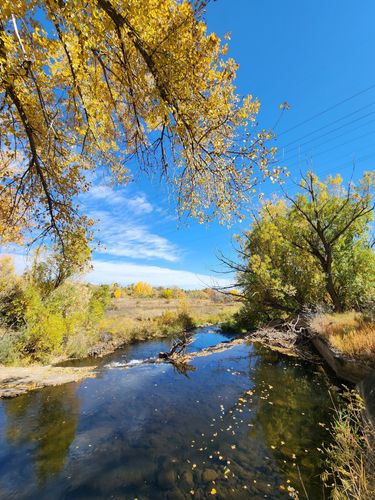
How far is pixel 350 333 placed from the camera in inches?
419

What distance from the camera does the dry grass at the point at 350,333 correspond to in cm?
920

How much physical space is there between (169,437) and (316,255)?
52.0 feet

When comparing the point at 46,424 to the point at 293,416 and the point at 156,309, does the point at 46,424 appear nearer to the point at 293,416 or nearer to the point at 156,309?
the point at 293,416

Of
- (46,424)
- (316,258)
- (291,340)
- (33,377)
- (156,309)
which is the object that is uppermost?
(316,258)

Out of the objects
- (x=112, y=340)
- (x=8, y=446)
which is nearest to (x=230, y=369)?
(x=8, y=446)

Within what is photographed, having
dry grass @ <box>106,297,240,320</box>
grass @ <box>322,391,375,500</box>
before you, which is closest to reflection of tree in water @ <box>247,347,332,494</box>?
grass @ <box>322,391,375,500</box>

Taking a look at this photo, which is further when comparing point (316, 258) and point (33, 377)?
point (316, 258)

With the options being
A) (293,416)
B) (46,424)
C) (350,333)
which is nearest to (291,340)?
(350,333)

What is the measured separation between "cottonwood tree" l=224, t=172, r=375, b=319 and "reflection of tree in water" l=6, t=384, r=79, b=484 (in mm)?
14080

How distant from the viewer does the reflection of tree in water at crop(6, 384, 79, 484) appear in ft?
20.7

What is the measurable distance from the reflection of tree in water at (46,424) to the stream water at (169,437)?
3 centimetres

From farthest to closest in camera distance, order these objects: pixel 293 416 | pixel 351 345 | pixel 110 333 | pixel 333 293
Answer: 1. pixel 110 333
2. pixel 333 293
3. pixel 351 345
4. pixel 293 416

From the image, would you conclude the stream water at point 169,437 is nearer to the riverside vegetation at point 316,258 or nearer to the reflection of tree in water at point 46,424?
the reflection of tree in water at point 46,424

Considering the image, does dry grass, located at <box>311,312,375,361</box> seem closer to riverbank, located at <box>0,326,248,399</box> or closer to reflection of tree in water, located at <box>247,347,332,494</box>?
reflection of tree in water, located at <box>247,347,332,494</box>
